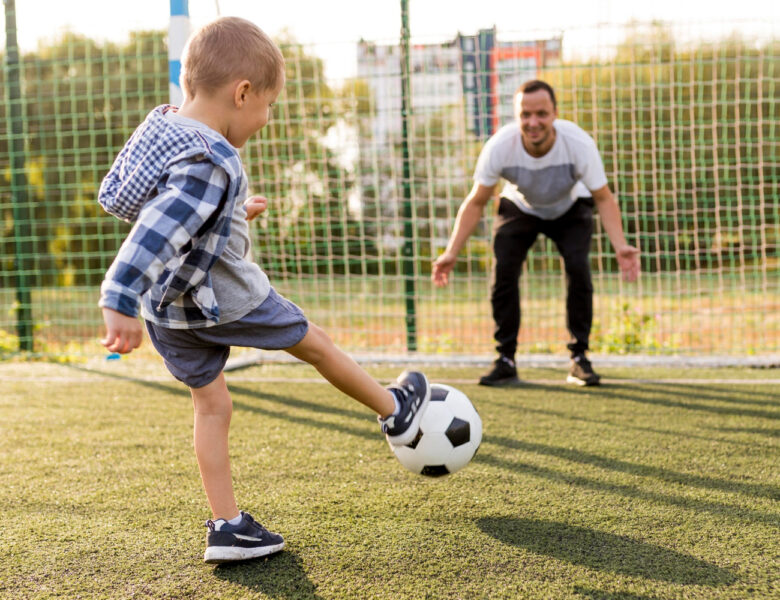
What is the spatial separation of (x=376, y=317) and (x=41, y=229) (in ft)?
32.0

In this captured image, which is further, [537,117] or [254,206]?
[537,117]

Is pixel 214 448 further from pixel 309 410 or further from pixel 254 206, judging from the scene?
pixel 309 410

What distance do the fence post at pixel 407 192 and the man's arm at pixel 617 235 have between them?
1704 mm

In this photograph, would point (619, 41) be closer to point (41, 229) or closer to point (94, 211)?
point (94, 211)

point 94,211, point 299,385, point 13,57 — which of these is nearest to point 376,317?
point 299,385

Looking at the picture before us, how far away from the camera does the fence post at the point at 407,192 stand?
5246 millimetres

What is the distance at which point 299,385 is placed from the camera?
170 inches

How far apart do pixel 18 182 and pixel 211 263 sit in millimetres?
4823

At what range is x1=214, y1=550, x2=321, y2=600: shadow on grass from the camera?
1738mm

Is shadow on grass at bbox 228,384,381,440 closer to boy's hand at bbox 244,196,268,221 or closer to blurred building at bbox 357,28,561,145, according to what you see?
boy's hand at bbox 244,196,268,221

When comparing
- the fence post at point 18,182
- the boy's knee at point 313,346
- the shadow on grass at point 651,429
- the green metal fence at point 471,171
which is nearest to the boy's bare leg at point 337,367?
the boy's knee at point 313,346

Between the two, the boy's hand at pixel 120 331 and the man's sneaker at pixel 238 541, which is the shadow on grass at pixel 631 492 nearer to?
the man's sneaker at pixel 238 541

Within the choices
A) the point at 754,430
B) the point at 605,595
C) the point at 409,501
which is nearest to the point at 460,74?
the point at 754,430

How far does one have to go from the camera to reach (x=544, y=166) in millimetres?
3936
